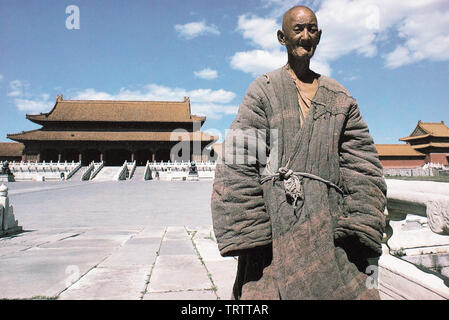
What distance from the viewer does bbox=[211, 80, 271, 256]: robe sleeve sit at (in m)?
1.33

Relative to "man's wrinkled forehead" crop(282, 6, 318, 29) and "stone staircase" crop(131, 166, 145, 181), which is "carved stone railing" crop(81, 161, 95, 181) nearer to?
"stone staircase" crop(131, 166, 145, 181)

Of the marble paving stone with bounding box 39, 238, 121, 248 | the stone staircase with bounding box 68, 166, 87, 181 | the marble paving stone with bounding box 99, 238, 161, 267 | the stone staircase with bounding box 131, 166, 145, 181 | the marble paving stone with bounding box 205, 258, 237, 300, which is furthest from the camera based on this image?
the stone staircase with bounding box 131, 166, 145, 181

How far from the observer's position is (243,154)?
4.61 feet

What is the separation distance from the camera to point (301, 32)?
152 centimetres

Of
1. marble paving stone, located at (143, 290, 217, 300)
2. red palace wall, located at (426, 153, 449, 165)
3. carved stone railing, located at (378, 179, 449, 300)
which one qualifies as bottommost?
marble paving stone, located at (143, 290, 217, 300)

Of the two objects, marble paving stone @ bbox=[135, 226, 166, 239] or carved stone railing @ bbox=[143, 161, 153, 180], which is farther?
carved stone railing @ bbox=[143, 161, 153, 180]

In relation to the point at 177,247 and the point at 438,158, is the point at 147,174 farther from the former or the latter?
the point at 438,158

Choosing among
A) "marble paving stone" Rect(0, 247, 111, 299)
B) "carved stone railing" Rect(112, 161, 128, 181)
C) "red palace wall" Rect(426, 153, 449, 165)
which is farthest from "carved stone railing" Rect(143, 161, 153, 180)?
"red palace wall" Rect(426, 153, 449, 165)

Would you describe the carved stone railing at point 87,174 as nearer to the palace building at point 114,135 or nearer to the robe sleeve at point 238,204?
the palace building at point 114,135

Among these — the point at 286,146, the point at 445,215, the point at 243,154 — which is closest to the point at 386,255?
the point at 445,215

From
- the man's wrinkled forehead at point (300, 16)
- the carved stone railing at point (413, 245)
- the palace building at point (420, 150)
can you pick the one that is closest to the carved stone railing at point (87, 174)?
the carved stone railing at point (413, 245)

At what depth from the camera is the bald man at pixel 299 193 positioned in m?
1.37

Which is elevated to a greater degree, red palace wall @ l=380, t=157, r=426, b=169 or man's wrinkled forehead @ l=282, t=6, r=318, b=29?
man's wrinkled forehead @ l=282, t=6, r=318, b=29

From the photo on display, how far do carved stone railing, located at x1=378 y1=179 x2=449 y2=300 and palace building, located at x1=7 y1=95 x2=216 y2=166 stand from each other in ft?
101
